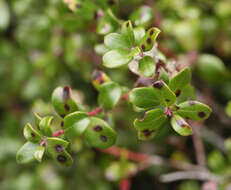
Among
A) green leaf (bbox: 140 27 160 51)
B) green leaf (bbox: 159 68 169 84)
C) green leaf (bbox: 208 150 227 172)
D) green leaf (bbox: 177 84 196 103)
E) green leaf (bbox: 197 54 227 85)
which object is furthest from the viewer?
green leaf (bbox: 197 54 227 85)

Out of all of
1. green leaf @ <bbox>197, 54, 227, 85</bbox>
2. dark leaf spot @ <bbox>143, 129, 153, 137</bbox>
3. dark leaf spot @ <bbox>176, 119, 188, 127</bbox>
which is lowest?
green leaf @ <bbox>197, 54, 227, 85</bbox>

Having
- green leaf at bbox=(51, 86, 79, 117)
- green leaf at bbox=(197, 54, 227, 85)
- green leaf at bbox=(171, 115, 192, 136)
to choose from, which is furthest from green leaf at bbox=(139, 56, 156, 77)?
green leaf at bbox=(197, 54, 227, 85)

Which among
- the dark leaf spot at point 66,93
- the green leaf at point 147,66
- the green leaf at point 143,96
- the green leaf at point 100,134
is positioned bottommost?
the green leaf at point 100,134

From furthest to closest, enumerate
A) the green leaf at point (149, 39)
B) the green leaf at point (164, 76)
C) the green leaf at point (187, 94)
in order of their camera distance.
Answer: the green leaf at point (187, 94) → the green leaf at point (164, 76) → the green leaf at point (149, 39)

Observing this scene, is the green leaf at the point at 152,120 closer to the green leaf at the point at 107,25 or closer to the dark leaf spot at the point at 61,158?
the dark leaf spot at the point at 61,158

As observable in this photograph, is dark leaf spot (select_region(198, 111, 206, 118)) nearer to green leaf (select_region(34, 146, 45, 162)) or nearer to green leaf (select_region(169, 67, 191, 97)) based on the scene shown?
green leaf (select_region(169, 67, 191, 97))

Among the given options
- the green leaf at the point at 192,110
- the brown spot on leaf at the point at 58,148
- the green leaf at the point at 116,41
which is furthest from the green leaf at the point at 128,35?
the brown spot on leaf at the point at 58,148

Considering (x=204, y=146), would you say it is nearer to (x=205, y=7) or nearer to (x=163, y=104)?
(x=205, y=7)
